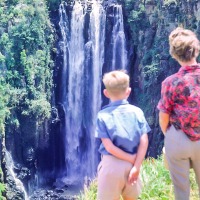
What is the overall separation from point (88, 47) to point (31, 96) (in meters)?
4.02

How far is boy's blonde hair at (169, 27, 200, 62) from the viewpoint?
127 inches

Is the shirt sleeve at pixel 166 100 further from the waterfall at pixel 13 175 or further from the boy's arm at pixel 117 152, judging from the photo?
the waterfall at pixel 13 175

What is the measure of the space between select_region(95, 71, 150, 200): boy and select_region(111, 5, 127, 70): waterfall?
18253 millimetres

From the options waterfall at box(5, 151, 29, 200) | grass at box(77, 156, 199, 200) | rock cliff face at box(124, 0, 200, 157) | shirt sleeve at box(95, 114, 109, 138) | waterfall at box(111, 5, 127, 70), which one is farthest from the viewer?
waterfall at box(111, 5, 127, 70)

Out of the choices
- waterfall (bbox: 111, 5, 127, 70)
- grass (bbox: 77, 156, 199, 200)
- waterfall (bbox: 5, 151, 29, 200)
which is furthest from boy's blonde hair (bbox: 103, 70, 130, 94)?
waterfall (bbox: 111, 5, 127, 70)

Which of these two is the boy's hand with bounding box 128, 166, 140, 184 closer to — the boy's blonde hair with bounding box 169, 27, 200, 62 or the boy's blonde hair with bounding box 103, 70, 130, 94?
the boy's blonde hair with bounding box 103, 70, 130, 94

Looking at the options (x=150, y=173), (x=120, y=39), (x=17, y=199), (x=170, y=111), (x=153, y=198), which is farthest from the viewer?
(x=120, y=39)

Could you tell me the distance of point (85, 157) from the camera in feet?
71.4

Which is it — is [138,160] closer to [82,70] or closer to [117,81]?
[117,81]

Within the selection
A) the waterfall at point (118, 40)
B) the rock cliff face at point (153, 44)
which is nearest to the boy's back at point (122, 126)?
the rock cliff face at point (153, 44)

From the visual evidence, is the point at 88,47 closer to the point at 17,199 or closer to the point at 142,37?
the point at 142,37

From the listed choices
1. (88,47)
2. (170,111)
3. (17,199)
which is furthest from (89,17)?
(170,111)

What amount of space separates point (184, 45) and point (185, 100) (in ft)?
1.39

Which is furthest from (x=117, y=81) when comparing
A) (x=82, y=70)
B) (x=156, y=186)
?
(x=82, y=70)
